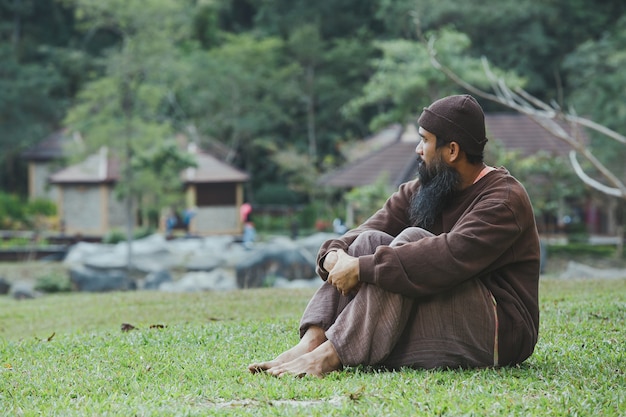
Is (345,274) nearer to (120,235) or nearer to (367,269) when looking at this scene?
(367,269)

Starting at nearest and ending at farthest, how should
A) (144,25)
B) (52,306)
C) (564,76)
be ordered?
(52,306) < (144,25) < (564,76)

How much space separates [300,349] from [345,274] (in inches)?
17.7

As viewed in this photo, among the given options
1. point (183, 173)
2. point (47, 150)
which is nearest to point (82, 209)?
point (183, 173)

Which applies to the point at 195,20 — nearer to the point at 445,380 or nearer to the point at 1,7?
the point at 1,7

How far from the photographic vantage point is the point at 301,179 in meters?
38.6

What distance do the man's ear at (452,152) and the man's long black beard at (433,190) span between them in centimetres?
3

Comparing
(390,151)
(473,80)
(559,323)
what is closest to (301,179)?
(390,151)

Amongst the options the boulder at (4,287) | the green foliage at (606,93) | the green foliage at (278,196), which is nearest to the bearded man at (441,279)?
the boulder at (4,287)

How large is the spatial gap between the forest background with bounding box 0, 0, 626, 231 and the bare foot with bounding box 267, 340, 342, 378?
2589 centimetres

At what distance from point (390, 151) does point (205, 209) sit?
9.46 meters

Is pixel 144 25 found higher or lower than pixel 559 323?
higher

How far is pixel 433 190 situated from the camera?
4492 millimetres

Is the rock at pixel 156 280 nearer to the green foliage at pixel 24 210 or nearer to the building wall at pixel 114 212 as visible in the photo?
the building wall at pixel 114 212

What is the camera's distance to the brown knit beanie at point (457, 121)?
441 cm
